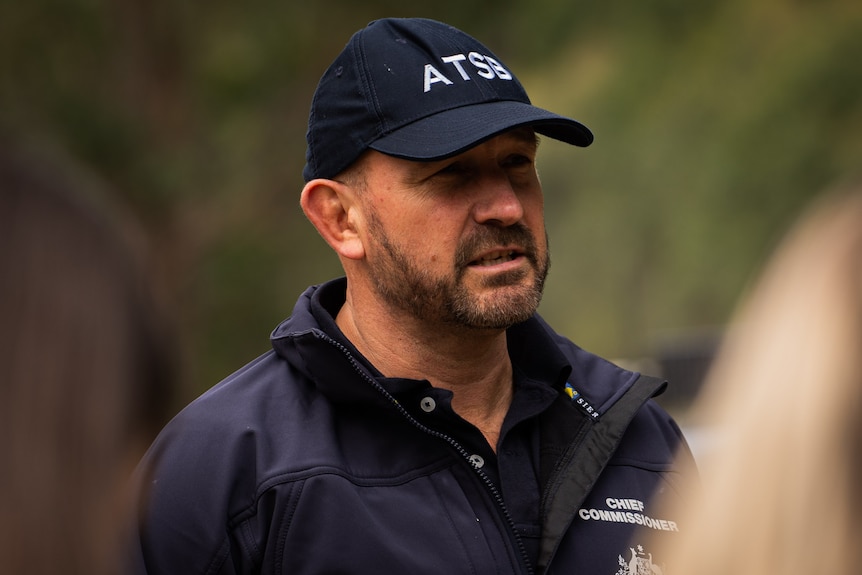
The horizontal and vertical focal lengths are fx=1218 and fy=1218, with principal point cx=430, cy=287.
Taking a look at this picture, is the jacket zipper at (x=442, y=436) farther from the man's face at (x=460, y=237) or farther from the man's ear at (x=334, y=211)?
the man's ear at (x=334, y=211)

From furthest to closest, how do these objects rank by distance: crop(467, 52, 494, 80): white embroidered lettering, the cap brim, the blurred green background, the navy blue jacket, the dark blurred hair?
1. the blurred green background
2. crop(467, 52, 494, 80): white embroidered lettering
3. the cap brim
4. the navy blue jacket
5. the dark blurred hair

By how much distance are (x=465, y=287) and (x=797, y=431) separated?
143cm

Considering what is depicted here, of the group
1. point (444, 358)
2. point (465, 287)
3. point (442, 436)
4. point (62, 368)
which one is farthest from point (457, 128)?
point (62, 368)

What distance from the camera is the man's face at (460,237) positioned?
2.78 metres

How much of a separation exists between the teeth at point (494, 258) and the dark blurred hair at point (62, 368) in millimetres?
1594

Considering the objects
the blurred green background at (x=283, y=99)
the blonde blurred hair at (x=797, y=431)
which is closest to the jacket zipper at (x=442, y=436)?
the blonde blurred hair at (x=797, y=431)

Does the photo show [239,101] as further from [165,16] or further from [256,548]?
[256,548]

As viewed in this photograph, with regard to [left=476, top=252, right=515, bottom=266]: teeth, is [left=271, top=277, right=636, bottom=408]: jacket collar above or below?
below

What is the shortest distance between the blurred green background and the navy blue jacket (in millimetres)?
6245

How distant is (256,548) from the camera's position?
95.7 inches

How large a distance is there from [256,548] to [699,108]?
10.4m

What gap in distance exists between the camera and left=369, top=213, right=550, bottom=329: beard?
2770 millimetres

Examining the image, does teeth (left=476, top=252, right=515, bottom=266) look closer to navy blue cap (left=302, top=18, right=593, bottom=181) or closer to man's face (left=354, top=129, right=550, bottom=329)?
man's face (left=354, top=129, right=550, bottom=329)

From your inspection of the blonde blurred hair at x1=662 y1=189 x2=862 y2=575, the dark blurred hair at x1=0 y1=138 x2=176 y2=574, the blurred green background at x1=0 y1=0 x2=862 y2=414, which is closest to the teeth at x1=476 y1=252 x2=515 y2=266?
the blonde blurred hair at x1=662 y1=189 x2=862 y2=575
